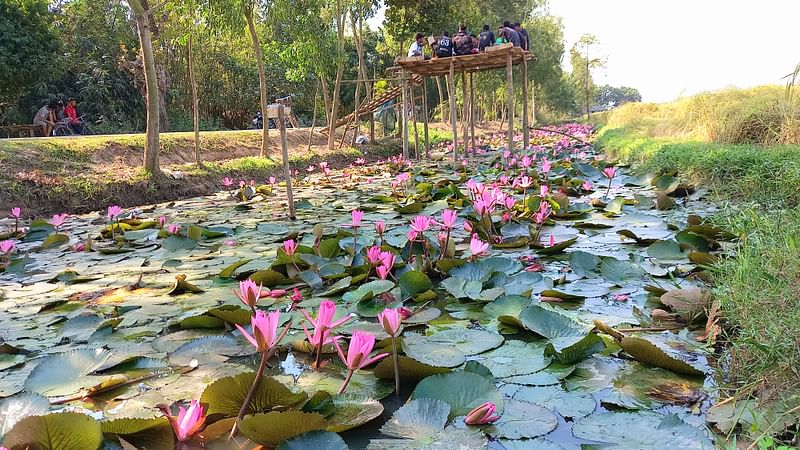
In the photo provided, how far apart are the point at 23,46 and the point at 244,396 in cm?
1707

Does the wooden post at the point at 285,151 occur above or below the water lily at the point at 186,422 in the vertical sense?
above

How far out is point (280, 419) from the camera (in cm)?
111

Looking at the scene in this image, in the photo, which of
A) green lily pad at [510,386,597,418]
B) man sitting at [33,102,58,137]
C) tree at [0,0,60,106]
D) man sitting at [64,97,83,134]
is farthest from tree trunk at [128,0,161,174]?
tree at [0,0,60,106]

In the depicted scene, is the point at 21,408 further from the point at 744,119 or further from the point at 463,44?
the point at 463,44

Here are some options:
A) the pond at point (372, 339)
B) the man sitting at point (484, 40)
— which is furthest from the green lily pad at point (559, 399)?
the man sitting at point (484, 40)

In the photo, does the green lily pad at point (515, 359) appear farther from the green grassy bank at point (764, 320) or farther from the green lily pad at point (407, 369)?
the green grassy bank at point (764, 320)

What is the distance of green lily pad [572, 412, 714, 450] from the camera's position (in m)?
1.19

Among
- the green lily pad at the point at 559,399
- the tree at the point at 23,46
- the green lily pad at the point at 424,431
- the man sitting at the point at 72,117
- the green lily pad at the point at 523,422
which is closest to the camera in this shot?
the green lily pad at the point at 424,431

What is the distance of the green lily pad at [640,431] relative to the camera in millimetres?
1186

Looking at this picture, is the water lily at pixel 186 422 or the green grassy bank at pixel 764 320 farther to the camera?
the green grassy bank at pixel 764 320

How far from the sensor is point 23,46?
1419cm

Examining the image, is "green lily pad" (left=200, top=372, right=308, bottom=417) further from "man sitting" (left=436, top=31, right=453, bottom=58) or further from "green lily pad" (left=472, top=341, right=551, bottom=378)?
"man sitting" (left=436, top=31, right=453, bottom=58)

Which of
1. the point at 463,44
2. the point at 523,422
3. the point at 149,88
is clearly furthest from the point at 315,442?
the point at 463,44

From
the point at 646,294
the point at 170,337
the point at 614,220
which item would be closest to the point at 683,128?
the point at 614,220
